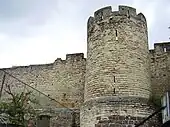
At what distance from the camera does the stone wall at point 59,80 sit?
17.7 meters

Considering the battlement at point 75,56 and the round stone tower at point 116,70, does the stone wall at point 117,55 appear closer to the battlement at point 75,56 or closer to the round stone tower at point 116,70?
the round stone tower at point 116,70

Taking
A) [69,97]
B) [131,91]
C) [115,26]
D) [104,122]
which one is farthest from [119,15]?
[69,97]

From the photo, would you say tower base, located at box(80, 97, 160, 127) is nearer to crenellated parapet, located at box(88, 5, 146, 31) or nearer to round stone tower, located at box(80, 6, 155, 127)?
round stone tower, located at box(80, 6, 155, 127)

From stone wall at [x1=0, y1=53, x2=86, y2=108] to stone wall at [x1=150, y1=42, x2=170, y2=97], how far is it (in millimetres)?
3866

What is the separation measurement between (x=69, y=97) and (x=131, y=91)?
5538 mm

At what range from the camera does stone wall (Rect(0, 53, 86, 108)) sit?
1770 centimetres

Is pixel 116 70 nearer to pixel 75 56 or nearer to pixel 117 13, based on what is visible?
pixel 117 13

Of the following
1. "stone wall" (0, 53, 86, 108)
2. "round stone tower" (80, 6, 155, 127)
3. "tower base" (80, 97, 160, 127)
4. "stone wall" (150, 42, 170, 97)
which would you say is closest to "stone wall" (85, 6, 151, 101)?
"round stone tower" (80, 6, 155, 127)

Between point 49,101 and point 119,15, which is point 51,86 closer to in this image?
point 49,101

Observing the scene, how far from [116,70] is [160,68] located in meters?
3.97

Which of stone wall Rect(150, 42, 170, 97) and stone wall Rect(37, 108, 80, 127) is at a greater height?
stone wall Rect(150, 42, 170, 97)

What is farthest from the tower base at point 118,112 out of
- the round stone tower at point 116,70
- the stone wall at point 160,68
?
the stone wall at point 160,68

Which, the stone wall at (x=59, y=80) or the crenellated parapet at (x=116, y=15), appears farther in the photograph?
the stone wall at (x=59, y=80)

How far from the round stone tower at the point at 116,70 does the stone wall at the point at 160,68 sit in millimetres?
2123
